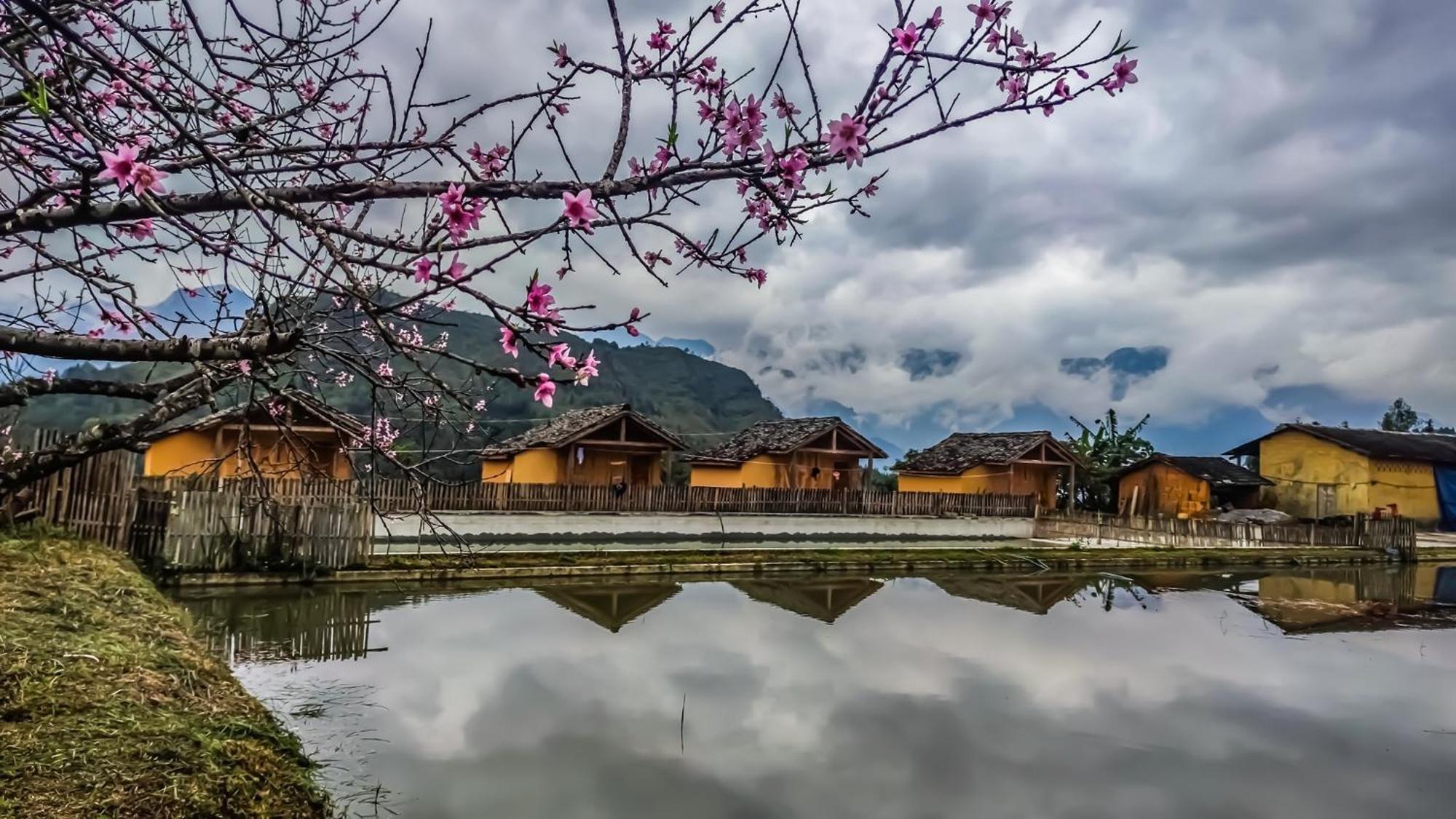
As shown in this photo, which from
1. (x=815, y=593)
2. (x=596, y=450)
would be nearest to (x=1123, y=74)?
(x=815, y=593)

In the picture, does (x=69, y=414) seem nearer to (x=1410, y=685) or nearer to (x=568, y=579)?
(x=568, y=579)

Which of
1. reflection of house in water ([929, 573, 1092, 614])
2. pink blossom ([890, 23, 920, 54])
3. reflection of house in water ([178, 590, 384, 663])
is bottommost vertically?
reflection of house in water ([178, 590, 384, 663])

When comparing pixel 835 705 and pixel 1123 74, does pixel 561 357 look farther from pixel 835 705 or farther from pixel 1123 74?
pixel 835 705

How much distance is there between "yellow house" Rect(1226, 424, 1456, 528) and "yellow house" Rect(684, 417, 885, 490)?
18.9m

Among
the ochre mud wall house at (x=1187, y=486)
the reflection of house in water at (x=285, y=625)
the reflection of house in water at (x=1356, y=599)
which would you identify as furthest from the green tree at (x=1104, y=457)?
the reflection of house in water at (x=285, y=625)

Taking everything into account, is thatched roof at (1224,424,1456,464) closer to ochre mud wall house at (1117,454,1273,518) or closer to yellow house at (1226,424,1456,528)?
yellow house at (1226,424,1456,528)

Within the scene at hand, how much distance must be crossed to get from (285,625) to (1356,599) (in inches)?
734

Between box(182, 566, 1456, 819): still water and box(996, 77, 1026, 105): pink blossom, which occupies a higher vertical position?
box(996, 77, 1026, 105): pink blossom

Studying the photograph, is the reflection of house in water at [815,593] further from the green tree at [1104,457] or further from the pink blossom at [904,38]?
the green tree at [1104,457]

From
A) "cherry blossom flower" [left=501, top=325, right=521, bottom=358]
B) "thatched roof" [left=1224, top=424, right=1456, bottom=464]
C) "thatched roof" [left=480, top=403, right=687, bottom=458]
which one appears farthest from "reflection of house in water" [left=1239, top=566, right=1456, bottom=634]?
"thatched roof" [left=480, top=403, right=687, bottom=458]

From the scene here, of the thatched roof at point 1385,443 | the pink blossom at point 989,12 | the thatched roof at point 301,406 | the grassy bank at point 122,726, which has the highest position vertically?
the thatched roof at point 1385,443

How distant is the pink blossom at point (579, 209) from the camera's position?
2.23 m

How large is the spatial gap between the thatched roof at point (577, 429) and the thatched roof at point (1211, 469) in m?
22.3

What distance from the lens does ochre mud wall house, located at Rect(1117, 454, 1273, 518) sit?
34.7 metres
